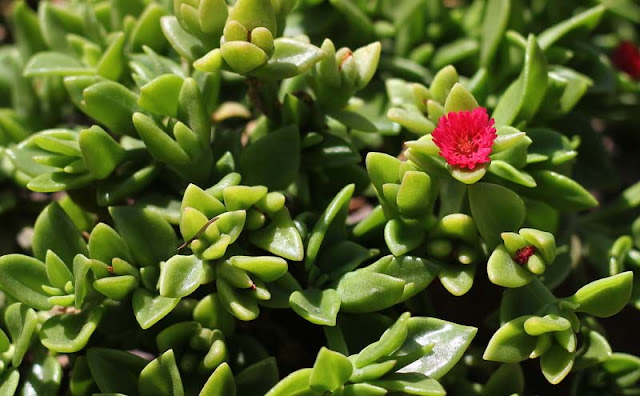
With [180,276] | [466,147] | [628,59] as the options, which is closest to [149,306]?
[180,276]

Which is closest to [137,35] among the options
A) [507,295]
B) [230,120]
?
[230,120]

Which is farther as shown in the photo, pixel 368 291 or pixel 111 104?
pixel 111 104

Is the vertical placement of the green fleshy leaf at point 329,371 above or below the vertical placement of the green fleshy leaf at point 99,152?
below

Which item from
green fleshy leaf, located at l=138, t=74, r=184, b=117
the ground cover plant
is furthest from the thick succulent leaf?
green fleshy leaf, located at l=138, t=74, r=184, b=117

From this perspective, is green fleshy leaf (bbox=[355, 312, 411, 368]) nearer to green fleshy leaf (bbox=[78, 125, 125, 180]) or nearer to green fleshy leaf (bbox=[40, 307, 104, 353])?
green fleshy leaf (bbox=[40, 307, 104, 353])

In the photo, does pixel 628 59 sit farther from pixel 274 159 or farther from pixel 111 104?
pixel 111 104

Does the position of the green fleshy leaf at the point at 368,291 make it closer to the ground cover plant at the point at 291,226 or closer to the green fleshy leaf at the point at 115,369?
the ground cover plant at the point at 291,226

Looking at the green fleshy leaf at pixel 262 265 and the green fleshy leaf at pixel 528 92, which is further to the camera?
the green fleshy leaf at pixel 528 92

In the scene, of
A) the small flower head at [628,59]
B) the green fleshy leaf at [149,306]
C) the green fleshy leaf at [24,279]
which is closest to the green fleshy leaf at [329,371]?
the green fleshy leaf at [149,306]
